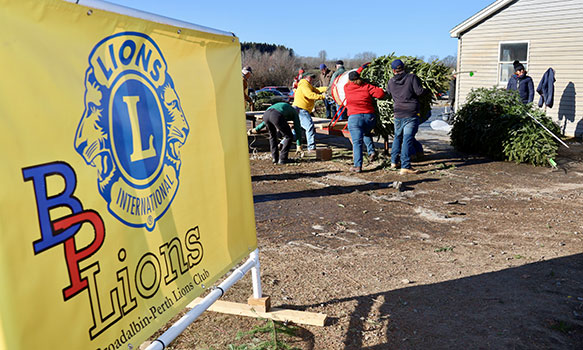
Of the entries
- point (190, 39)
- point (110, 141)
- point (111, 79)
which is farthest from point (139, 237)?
point (190, 39)

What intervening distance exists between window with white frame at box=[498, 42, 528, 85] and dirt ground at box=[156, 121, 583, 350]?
7.24 meters

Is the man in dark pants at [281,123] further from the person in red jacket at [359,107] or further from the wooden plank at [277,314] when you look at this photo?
the wooden plank at [277,314]

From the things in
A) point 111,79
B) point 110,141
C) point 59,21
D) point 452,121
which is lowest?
point 452,121

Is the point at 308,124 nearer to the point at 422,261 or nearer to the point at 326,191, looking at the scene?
the point at 326,191

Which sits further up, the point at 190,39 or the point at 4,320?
the point at 190,39

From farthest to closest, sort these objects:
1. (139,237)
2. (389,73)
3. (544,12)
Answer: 1. (544,12)
2. (389,73)
3. (139,237)

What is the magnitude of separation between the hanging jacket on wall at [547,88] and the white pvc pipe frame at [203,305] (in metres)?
13.0

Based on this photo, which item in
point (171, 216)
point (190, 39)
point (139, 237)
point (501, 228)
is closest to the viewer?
point (139, 237)

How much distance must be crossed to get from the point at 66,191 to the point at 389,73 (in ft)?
30.1

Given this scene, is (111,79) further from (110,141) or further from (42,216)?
(42,216)

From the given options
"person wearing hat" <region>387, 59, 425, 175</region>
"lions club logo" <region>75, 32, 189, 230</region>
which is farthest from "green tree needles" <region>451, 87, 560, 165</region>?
"lions club logo" <region>75, 32, 189, 230</region>

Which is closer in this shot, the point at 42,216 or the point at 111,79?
the point at 42,216

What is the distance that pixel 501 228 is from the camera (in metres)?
6.07

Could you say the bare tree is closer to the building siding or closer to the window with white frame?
the building siding
